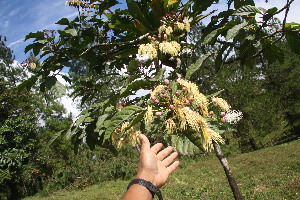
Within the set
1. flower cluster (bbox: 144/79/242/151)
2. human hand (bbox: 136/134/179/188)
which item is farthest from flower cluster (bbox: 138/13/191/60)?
human hand (bbox: 136/134/179/188)

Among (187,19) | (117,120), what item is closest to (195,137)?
(117,120)

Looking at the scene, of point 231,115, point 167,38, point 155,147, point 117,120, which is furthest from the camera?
point 231,115

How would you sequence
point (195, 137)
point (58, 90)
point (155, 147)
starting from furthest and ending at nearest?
point (58, 90) → point (155, 147) → point (195, 137)

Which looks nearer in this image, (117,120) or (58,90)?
(117,120)

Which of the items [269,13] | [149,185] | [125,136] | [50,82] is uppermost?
[50,82]

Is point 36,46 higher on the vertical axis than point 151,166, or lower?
higher

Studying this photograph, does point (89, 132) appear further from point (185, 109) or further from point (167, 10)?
point (167, 10)

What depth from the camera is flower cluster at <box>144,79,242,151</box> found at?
1.05 m

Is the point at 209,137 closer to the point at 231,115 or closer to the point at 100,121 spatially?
the point at 100,121

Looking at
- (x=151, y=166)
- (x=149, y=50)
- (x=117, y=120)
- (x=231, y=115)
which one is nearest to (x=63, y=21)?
(x=149, y=50)

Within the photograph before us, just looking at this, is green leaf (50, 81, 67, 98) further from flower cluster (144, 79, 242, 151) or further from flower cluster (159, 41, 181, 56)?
flower cluster (159, 41, 181, 56)

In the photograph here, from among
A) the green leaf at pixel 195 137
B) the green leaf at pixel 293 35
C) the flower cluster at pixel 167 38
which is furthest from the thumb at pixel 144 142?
the green leaf at pixel 293 35

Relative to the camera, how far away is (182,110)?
1.07m

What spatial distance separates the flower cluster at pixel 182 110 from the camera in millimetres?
1050
